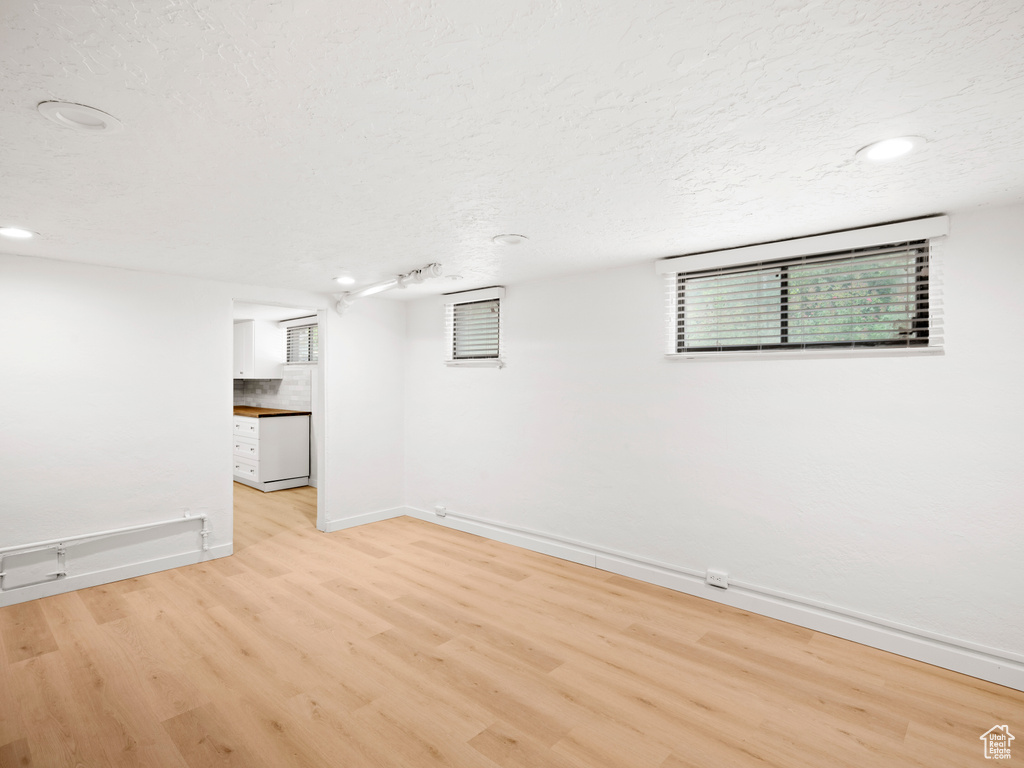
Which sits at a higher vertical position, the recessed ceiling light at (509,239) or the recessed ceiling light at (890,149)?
the recessed ceiling light at (890,149)

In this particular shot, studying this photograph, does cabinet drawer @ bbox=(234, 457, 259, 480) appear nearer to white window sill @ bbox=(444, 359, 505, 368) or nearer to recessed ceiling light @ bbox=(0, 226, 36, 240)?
white window sill @ bbox=(444, 359, 505, 368)

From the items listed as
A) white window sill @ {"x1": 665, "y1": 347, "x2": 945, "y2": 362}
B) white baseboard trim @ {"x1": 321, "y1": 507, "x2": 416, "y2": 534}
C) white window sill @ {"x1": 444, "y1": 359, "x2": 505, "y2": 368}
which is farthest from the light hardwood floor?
white window sill @ {"x1": 444, "y1": 359, "x2": 505, "y2": 368}

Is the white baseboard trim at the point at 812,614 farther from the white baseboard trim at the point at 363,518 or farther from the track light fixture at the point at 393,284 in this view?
the track light fixture at the point at 393,284

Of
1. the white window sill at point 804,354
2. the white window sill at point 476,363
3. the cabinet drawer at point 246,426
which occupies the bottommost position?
the cabinet drawer at point 246,426

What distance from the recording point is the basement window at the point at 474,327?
475cm

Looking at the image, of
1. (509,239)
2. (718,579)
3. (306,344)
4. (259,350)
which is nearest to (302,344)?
(306,344)

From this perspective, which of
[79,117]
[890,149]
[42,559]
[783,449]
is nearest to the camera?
[79,117]

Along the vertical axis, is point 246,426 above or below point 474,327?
below

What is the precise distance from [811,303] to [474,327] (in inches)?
114

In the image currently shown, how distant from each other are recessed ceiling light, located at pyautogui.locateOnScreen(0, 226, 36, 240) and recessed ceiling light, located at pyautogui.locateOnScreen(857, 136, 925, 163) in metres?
4.06

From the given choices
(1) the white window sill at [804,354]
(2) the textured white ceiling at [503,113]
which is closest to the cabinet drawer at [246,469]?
(2) the textured white ceiling at [503,113]

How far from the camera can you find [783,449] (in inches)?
124

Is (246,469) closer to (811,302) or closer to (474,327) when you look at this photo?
(474,327)

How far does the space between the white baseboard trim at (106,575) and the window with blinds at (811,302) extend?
13.3ft
